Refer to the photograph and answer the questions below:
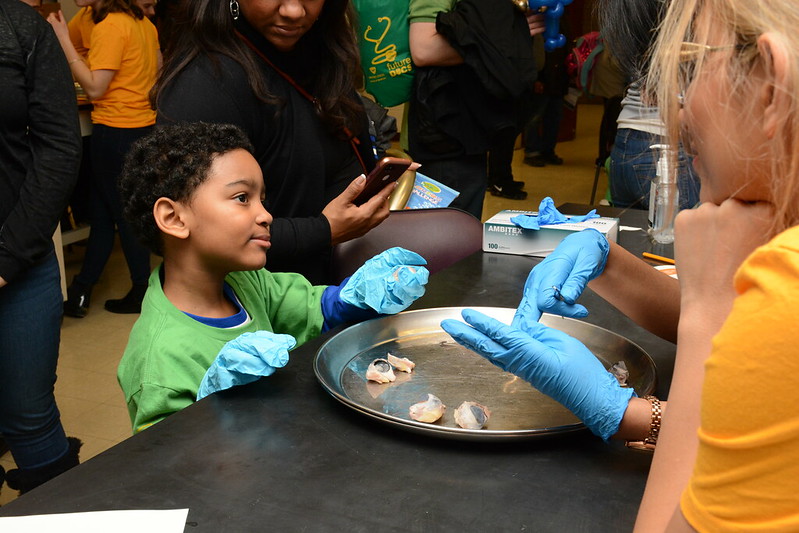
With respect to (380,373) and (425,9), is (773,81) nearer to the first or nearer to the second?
(380,373)

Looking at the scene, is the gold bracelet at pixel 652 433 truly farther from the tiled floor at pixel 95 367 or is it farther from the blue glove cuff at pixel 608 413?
the tiled floor at pixel 95 367

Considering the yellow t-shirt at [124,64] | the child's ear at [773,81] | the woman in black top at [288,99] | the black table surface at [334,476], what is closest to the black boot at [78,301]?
the yellow t-shirt at [124,64]

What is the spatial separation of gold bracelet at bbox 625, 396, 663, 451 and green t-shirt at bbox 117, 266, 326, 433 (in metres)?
0.68

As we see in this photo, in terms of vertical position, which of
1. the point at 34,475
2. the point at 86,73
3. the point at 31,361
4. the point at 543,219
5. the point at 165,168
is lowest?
the point at 34,475

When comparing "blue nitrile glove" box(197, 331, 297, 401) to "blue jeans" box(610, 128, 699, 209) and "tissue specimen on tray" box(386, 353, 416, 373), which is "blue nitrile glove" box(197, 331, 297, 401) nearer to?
"tissue specimen on tray" box(386, 353, 416, 373)

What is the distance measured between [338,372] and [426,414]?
0.23m

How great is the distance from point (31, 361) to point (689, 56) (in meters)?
1.69

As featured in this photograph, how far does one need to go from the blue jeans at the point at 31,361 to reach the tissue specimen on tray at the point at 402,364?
107 cm

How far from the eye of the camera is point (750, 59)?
0.70 meters

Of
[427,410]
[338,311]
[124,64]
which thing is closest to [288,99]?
[338,311]

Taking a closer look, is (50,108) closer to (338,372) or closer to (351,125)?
(351,125)

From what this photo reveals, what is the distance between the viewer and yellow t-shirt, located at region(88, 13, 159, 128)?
3496 mm

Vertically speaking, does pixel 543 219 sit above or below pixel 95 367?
above

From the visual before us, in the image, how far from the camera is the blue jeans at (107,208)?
3.63 meters
